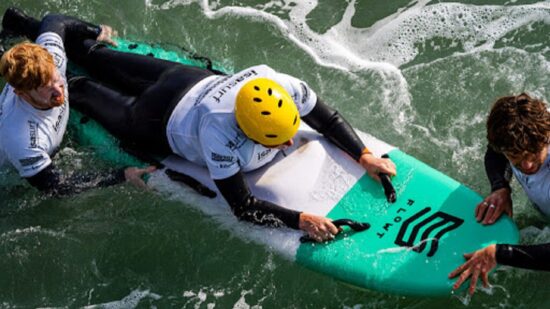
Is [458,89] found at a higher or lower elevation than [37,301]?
higher

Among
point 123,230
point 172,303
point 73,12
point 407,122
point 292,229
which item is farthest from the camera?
point 73,12

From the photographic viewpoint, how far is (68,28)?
593 centimetres

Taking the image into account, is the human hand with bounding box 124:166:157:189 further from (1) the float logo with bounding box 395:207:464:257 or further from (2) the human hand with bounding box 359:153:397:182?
(1) the float logo with bounding box 395:207:464:257

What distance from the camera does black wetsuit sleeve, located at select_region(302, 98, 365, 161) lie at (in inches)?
198

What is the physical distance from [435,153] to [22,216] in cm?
345

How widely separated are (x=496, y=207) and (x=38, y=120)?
10.7 ft

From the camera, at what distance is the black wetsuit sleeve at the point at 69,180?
16.8 ft

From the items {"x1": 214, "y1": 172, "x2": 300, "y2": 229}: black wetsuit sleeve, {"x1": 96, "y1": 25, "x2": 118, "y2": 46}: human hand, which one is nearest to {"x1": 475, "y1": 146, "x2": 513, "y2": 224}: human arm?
{"x1": 214, "y1": 172, "x2": 300, "y2": 229}: black wetsuit sleeve

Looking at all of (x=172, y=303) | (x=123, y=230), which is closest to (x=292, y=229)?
(x=172, y=303)

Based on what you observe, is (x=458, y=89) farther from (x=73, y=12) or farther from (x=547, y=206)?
(x=73, y=12)

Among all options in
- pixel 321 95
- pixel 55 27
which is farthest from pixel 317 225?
pixel 55 27

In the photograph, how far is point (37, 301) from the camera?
17.5 feet

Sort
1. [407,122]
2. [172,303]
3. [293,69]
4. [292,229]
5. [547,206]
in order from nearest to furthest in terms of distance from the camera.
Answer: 1. [547,206]
2. [292,229]
3. [172,303]
4. [407,122]
5. [293,69]

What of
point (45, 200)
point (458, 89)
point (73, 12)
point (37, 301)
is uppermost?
point (73, 12)
